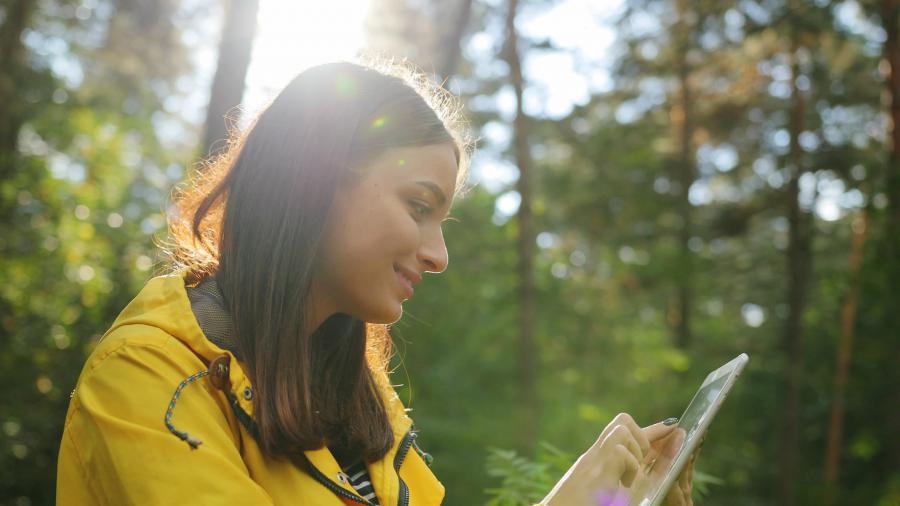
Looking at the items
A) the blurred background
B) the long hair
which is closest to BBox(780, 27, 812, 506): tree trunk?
the blurred background

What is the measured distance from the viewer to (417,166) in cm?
195

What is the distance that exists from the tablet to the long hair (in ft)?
2.16

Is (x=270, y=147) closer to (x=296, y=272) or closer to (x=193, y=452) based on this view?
(x=296, y=272)

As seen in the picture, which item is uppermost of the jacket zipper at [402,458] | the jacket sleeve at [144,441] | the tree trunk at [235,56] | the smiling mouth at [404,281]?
the tree trunk at [235,56]

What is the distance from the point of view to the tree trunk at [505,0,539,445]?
11.0m

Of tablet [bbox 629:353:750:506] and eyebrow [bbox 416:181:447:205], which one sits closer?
tablet [bbox 629:353:750:506]

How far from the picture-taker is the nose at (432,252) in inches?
75.8

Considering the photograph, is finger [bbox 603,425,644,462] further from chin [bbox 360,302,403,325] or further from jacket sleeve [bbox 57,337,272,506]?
jacket sleeve [bbox 57,337,272,506]

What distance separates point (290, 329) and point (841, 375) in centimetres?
1482

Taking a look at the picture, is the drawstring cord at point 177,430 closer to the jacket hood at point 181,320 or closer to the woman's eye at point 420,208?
the jacket hood at point 181,320

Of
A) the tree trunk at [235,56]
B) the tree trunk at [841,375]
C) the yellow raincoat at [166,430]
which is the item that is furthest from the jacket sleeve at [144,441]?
the tree trunk at [841,375]

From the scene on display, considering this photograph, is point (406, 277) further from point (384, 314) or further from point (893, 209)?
point (893, 209)

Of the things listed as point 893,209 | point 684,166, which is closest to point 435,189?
point 893,209

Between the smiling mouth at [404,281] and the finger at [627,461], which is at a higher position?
the smiling mouth at [404,281]
